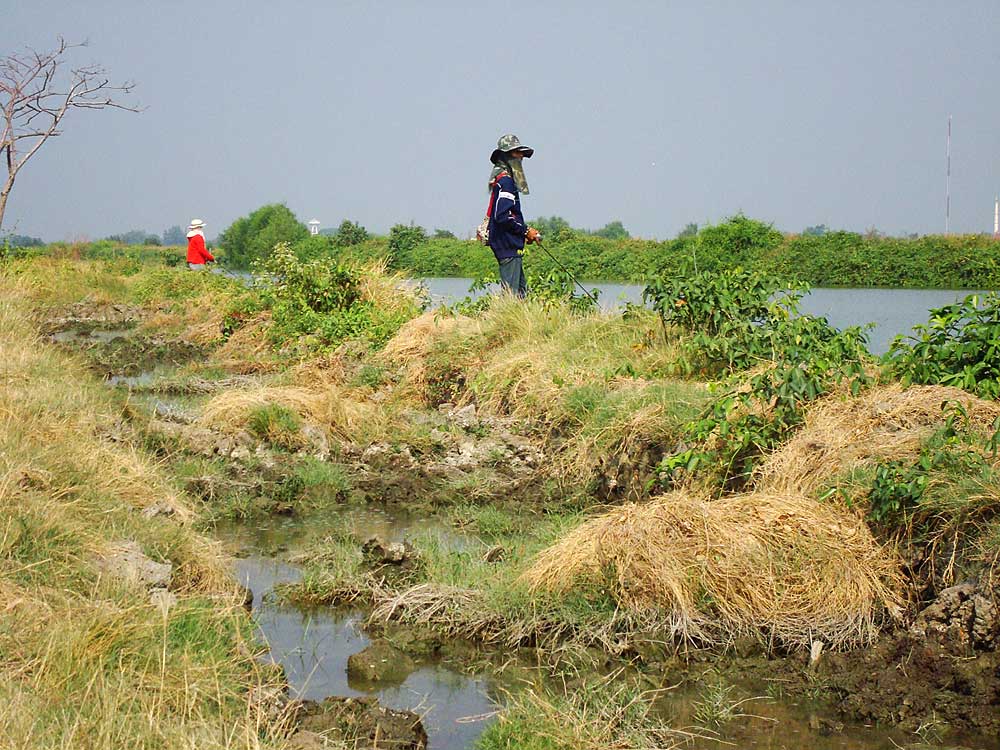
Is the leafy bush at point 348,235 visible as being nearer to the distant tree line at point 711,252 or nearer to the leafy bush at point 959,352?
the distant tree line at point 711,252

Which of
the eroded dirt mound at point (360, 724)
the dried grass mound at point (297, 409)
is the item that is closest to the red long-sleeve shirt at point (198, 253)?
the dried grass mound at point (297, 409)

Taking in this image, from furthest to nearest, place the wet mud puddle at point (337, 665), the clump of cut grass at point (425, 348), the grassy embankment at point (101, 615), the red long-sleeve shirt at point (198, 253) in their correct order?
the red long-sleeve shirt at point (198, 253)
the clump of cut grass at point (425, 348)
the wet mud puddle at point (337, 665)
the grassy embankment at point (101, 615)

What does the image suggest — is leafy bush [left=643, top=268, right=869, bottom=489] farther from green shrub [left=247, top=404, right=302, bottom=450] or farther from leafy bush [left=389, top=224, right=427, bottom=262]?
leafy bush [left=389, top=224, right=427, bottom=262]

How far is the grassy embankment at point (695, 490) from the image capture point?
18.6 feet

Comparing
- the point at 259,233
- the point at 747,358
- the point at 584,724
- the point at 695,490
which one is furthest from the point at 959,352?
the point at 259,233

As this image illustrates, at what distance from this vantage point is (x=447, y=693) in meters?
5.25

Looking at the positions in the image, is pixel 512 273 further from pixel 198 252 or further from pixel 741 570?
pixel 198 252

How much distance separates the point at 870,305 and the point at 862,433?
36.6 ft

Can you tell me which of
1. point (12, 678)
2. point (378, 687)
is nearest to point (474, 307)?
point (378, 687)

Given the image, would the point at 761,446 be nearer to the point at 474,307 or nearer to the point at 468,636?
the point at 468,636

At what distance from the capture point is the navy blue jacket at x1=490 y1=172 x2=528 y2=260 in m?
13.0

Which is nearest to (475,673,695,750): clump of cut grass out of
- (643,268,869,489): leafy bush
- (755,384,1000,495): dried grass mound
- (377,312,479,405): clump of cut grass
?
(755,384,1000,495): dried grass mound

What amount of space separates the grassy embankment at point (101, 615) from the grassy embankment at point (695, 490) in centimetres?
100

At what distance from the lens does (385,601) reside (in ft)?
20.1
